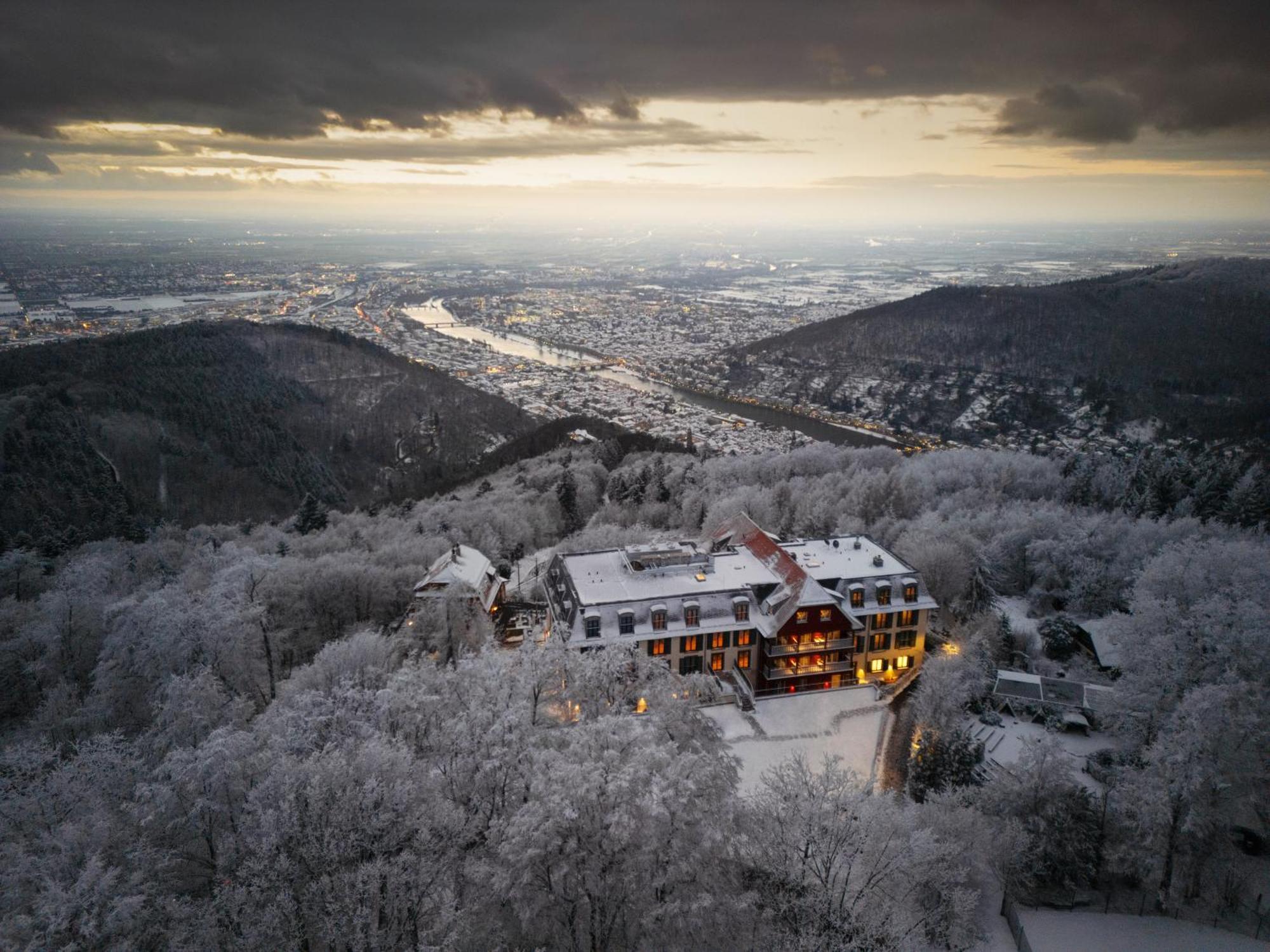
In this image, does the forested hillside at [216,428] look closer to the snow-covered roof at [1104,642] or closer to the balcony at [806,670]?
the balcony at [806,670]

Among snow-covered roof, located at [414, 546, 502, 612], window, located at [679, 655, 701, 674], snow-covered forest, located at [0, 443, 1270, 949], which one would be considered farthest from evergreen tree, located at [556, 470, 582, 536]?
window, located at [679, 655, 701, 674]

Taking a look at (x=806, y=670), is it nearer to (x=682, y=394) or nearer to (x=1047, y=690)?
(x=1047, y=690)

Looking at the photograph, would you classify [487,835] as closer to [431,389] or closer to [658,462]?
[658,462]

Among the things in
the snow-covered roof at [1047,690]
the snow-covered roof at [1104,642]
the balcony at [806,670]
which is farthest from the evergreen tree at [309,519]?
the snow-covered roof at [1104,642]

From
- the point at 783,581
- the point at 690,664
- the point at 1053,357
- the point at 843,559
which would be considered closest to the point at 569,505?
the point at 843,559

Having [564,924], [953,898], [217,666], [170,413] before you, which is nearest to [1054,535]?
[953,898]

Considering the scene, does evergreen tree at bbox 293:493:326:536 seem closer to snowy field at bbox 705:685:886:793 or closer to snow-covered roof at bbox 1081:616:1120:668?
snowy field at bbox 705:685:886:793
